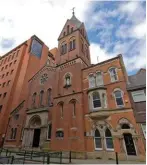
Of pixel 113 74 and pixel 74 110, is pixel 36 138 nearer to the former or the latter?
pixel 74 110

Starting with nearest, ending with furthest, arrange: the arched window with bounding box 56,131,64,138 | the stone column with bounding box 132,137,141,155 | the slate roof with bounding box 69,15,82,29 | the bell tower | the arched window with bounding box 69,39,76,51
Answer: the stone column with bounding box 132,137,141,155 → the arched window with bounding box 56,131,64,138 → the bell tower → the arched window with bounding box 69,39,76,51 → the slate roof with bounding box 69,15,82,29

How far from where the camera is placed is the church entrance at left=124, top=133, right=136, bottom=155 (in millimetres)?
13080

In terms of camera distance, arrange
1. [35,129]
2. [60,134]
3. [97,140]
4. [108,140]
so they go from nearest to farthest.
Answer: [108,140] → [97,140] → [60,134] → [35,129]

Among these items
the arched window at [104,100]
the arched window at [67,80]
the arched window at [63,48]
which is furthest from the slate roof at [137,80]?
the arched window at [63,48]

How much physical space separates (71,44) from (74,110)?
13871 mm

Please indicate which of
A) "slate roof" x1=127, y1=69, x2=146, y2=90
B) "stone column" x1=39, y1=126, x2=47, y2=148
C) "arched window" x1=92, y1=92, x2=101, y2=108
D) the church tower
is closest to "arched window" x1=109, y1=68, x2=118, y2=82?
"slate roof" x1=127, y1=69, x2=146, y2=90

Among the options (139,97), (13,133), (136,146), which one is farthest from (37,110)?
(139,97)

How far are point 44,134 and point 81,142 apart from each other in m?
6.29

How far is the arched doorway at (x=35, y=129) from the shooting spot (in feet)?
65.2

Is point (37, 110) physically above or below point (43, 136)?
above

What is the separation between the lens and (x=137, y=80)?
54.5 feet

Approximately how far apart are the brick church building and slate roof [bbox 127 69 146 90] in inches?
27.8

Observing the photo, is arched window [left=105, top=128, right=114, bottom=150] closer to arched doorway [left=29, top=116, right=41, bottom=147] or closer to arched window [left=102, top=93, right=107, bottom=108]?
arched window [left=102, top=93, right=107, bottom=108]

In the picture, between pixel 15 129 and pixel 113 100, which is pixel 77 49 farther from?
pixel 15 129
